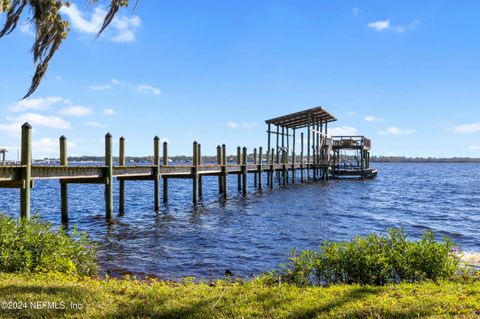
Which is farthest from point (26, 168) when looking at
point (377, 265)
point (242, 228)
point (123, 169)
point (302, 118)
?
point (302, 118)

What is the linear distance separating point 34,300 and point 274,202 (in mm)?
23199

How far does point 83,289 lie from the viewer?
6648 mm

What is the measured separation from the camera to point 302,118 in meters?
46.9

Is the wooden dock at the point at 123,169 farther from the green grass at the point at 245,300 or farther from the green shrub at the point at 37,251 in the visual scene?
the green grass at the point at 245,300

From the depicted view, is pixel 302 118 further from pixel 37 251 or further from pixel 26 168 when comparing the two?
pixel 37 251

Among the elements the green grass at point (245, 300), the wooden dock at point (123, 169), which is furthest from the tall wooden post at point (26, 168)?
the green grass at point (245, 300)

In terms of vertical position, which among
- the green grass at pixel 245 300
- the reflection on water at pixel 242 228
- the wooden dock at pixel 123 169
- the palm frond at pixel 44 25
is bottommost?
the reflection on water at pixel 242 228

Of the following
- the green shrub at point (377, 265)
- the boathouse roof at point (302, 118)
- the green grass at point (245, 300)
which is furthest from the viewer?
the boathouse roof at point (302, 118)

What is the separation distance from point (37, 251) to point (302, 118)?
1597 inches

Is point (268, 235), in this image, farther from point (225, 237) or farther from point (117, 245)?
point (117, 245)

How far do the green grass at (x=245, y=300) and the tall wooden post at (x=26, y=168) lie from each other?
5204 millimetres

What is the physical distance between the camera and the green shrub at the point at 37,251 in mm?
7997

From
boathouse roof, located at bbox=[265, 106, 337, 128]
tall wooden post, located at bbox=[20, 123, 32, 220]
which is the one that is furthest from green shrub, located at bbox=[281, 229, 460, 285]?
boathouse roof, located at bbox=[265, 106, 337, 128]

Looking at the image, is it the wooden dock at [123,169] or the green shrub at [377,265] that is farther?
the wooden dock at [123,169]
